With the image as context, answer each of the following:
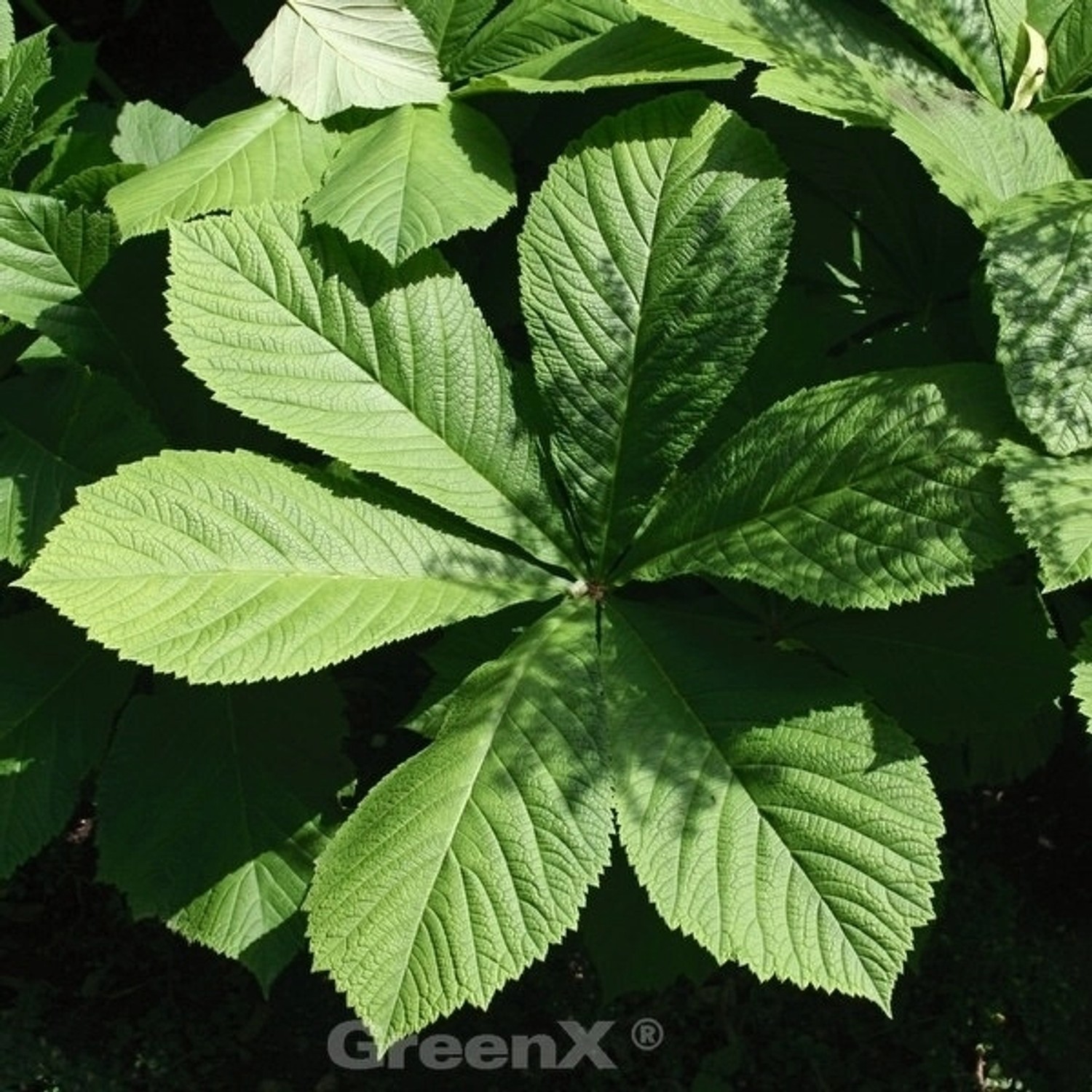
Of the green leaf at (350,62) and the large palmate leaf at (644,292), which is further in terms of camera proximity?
the green leaf at (350,62)

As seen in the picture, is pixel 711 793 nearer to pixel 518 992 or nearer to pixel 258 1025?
pixel 518 992

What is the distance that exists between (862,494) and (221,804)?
0.91 meters

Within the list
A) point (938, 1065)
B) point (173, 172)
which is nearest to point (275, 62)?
point (173, 172)

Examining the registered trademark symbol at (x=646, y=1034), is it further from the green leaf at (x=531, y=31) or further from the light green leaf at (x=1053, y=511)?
the green leaf at (x=531, y=31)

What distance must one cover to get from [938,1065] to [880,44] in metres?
1.80

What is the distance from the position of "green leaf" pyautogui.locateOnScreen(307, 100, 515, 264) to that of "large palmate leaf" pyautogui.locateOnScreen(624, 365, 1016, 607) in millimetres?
415

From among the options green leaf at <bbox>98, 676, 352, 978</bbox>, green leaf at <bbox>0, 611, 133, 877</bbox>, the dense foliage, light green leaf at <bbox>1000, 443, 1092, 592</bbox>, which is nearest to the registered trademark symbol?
the dense foliage

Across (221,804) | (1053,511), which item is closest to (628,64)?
(1053,511)

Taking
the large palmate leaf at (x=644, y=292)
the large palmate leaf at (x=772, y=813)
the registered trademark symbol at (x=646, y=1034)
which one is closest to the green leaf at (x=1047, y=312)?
the large palmate leaf at (x=644, y=292)

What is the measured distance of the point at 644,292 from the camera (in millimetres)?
1639

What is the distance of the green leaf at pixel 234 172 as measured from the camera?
67.8 inches

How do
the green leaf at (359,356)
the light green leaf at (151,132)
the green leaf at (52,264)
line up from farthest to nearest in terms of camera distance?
the light green leaf at (151,132), the green leaf at (52,264), the green leaf at (359,356)

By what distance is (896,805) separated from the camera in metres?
1.48

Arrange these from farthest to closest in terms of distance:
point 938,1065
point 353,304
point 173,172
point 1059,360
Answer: point 938,1065
point 173,172
point 353,304
point 1059,360
